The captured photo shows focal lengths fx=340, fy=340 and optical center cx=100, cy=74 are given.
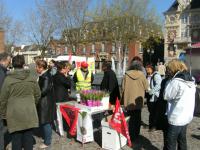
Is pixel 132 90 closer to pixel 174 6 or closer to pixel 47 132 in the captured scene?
pixel 47 132

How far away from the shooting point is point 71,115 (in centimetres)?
764

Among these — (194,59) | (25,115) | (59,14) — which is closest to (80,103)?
(25,115)

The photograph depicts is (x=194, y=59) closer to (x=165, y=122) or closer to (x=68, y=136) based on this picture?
(x=68, y=136)

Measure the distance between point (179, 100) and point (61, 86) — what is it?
3660mm

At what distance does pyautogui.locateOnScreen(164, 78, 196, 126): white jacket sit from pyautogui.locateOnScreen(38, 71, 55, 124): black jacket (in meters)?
2.49

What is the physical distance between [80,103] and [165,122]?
2441mm

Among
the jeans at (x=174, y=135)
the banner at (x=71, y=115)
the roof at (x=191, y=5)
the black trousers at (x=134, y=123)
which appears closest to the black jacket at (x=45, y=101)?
the banner at (x=71, y=115)

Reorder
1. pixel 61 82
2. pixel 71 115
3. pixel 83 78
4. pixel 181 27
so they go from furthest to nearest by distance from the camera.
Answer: pixel 181 27, pixel 83 78, pixel 61 82, pixel 71 115

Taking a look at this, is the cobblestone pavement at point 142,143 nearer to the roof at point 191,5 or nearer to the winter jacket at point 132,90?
the winter jacket at point 132,90

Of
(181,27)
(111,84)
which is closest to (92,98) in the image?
(111,84)

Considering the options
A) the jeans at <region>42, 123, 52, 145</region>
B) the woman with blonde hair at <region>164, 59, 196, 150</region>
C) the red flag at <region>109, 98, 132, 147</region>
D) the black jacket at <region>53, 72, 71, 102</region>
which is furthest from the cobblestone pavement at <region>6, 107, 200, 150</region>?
the woman with blonde hair at <region>164, 59, 196, 150</region>

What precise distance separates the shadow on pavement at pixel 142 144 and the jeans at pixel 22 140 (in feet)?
7.95

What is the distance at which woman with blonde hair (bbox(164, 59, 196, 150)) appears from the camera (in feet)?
16.6

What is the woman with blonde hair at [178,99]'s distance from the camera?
199 inches
